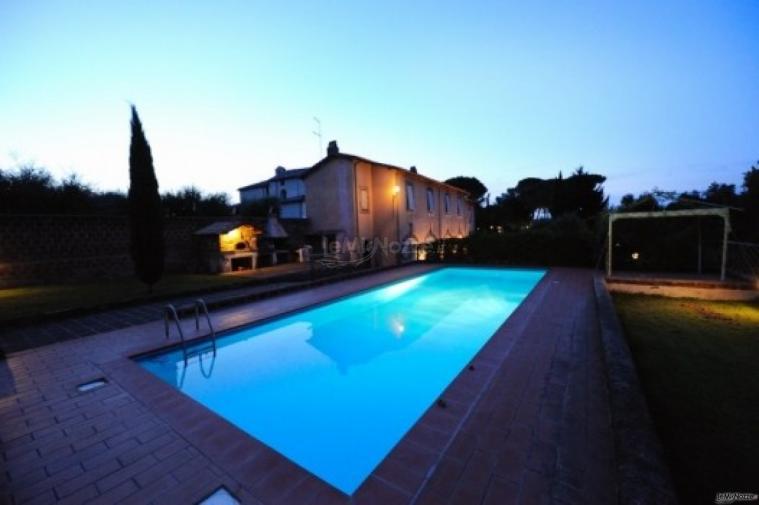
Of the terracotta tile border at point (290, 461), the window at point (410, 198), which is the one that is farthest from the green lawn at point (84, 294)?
the window at point (410, 198)

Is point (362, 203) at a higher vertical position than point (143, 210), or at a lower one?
higher

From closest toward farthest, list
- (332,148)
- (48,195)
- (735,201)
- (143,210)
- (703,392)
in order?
(703,392)
(143,210)
(735,201)
(48,195)
(332,148)

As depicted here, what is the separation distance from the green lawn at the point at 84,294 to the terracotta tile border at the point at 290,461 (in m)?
4.48

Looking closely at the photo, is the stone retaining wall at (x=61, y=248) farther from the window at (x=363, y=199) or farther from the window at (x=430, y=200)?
the window at (x=430, y=200)

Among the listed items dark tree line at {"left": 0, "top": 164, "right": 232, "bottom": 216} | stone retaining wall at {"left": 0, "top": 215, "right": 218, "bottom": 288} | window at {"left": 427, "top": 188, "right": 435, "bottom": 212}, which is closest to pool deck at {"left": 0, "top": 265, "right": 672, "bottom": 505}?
stone retaining wall at {"left": 0, "top": 215, "right": 218, "bottom": 288}

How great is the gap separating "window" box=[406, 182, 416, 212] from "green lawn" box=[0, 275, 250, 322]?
11.0m

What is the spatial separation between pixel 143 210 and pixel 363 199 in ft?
33.0

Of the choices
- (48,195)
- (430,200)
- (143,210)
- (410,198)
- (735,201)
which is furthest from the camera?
(430,200)

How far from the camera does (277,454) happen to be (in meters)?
2.69

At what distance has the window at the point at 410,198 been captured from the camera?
60.4 ft

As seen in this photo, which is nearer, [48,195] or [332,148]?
[48,195]

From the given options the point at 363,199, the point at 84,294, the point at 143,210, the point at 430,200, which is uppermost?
the point at 430,200

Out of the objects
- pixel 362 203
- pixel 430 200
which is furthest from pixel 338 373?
pixel 430 200

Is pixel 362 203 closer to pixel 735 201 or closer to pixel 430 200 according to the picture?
pixel 430 200
